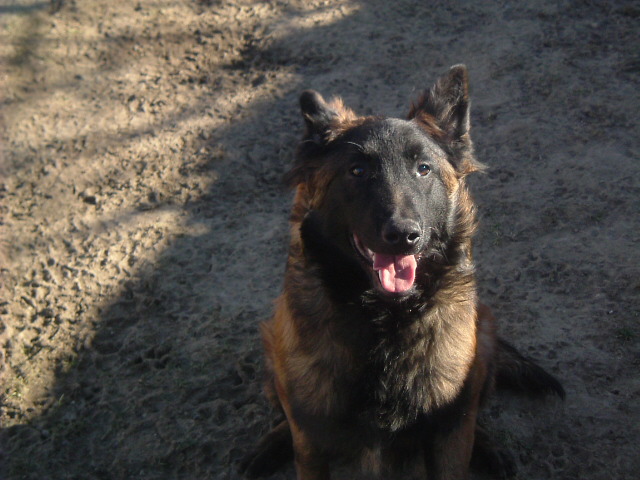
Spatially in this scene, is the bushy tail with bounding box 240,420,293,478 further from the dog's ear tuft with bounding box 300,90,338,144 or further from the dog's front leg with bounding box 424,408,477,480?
the dog's ear tuft with bounding box 300,90,338,144

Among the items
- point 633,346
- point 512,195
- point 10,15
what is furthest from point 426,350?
point 10,15

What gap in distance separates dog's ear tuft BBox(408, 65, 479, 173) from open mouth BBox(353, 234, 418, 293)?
75cm

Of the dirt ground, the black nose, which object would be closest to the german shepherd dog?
the black nose

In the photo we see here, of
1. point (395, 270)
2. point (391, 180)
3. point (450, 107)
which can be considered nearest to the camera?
Answer: point (395, 270)

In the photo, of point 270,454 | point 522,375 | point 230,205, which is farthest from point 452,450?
point 230,205

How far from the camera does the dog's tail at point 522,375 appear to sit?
3768 mm

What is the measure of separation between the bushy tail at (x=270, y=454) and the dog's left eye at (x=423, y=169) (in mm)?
1759

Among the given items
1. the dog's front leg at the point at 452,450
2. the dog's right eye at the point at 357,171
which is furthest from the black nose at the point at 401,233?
the dog's front leg at the point at 452,450

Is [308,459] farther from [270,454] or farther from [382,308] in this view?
[382,308]

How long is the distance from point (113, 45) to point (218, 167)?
2.35m

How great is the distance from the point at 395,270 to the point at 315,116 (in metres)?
1.07

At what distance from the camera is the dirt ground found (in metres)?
4.00

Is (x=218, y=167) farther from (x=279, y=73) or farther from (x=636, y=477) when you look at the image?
(x=636, y=477)

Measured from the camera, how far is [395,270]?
3002 millimetres
